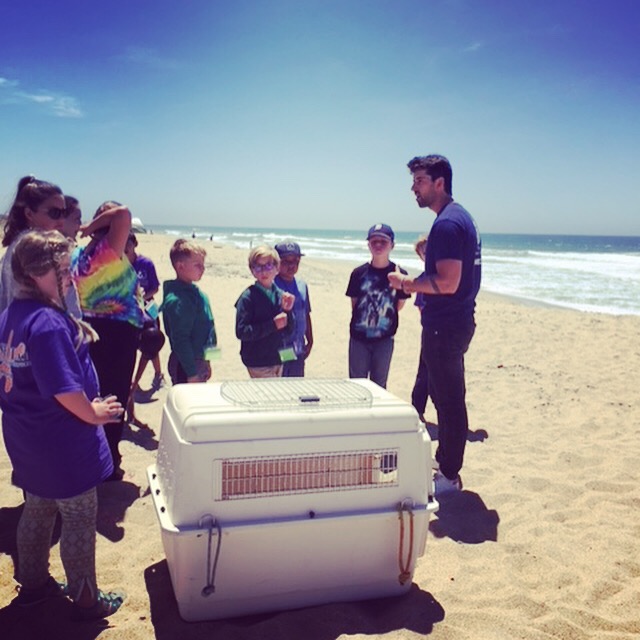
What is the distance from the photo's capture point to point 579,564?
289 cm

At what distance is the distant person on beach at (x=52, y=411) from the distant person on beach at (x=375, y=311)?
2.62 meters

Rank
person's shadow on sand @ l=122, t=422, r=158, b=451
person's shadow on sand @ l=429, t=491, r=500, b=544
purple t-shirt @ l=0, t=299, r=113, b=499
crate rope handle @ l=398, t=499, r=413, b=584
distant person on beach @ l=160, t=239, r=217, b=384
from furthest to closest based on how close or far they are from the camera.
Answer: person's shadow on sand @ l=122, t=422, r=158, b=451 < distant person on beach @ l=160, t=239, r=217, b=384 < person's shadow on sand @ l=429, t=491, r=500, b=544 < crate rope handle @ l=398, t=499, r=413, b=584 < purple t-shirt @ l=0, t=299, r=113, b=499

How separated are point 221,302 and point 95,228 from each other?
28.5 ft

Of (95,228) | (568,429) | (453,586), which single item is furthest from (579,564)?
(95,228)

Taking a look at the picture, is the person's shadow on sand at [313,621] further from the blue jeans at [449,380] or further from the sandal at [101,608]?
the blue jeans at [449,380]

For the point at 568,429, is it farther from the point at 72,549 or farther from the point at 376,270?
the point at 72,549

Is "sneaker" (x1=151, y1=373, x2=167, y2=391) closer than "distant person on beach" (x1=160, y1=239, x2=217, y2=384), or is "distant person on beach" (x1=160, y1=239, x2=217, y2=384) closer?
"distant person on beach" (x1=160, y1=239, x2=217, y2=384)

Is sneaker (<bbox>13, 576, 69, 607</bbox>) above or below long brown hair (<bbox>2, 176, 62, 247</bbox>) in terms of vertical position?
Answer: below

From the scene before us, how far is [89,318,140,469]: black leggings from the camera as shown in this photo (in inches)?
129

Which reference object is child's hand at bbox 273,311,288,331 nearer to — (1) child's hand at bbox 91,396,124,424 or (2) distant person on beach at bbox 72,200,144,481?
(2) distant person on beach at bbox 72,200,144,481

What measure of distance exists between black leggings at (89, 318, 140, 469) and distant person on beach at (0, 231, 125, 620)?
3.39 feet

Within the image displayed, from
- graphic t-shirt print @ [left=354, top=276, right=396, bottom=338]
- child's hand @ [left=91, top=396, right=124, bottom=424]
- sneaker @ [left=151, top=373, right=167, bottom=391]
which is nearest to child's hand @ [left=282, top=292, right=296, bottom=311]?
graphic t-shirt print @ [left=354, top=276, right=396, bottom=338]

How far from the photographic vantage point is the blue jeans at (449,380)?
346cm

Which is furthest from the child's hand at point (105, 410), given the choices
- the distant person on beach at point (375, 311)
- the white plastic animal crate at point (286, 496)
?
the distant person on beach at point (375, 311)
